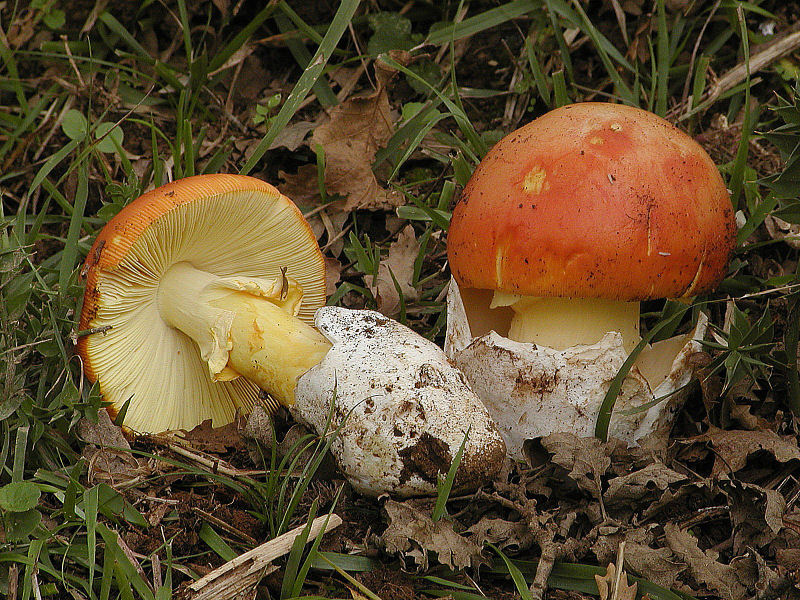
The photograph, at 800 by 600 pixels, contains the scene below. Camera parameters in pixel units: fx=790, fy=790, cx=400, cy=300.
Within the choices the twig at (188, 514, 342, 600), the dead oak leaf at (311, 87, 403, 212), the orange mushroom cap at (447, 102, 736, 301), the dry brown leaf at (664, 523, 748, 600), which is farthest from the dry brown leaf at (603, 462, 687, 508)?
the dead oak leaf at (311, 87, 403, 212)

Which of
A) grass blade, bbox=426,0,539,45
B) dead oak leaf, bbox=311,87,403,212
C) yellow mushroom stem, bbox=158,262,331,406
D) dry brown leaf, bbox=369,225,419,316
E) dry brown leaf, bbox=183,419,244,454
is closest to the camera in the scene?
yellow mushroom stem, bbox=158,262,331,406

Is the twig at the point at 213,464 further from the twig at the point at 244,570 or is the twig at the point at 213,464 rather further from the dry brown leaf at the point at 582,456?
the dry brown leaf at the point at 582,456

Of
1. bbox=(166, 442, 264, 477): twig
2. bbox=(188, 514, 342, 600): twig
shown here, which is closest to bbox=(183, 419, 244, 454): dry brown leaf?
bbox=(166, 442, 264, 477): twig

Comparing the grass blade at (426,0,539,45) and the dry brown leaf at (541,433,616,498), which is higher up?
the grass blade at (426,0,539,45)

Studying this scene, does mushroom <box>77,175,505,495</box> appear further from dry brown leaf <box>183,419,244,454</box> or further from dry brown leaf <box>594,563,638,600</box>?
dry brown leaf <box>594,563,638,600</box>

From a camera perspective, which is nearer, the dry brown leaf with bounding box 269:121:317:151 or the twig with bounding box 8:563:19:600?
the twig with bounding box 8:563:19:600

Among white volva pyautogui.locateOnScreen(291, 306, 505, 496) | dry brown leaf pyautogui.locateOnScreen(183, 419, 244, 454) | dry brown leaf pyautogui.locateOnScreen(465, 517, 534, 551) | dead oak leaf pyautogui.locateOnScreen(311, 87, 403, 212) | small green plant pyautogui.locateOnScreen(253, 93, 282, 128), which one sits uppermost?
small green plant pyautogui.locateOnScreen(253, 93, 282, 128)

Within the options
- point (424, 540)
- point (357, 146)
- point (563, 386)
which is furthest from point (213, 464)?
point (357, 146)

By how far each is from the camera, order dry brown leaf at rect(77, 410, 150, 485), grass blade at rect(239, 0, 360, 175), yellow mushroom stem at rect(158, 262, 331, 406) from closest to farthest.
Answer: dry brown leaf at rect(77, 410, 150, 485) < yellow mushroom stem at rect(158, 262, 331, 406) < grass blade at rect(239, 0, 360, 175)

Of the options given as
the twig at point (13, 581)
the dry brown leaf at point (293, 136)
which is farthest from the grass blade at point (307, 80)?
the twig at point (13, 581)
